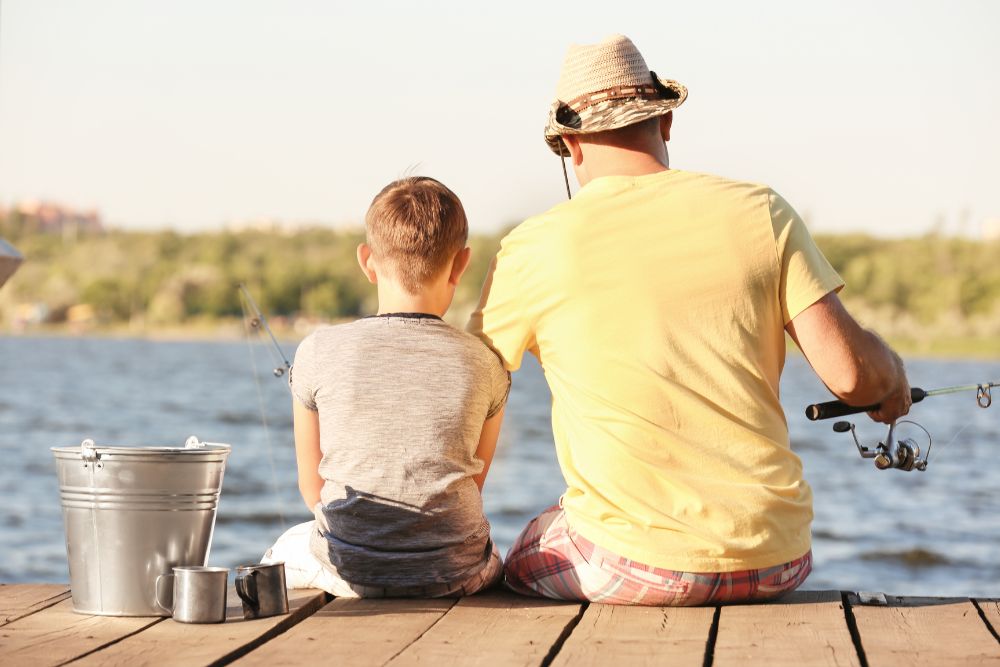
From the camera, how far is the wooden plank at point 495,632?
2131 millimetres

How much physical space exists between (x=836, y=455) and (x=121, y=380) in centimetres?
2173

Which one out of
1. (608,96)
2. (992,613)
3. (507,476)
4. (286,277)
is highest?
(608,96)

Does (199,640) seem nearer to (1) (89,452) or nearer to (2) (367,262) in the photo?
(1) (89,452)

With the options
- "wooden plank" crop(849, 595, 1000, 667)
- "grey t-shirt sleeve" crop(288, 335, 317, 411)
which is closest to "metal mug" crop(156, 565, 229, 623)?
"grey t-shirt sleeve" crop(288, 335, 317, 411)

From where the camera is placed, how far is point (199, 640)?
2.27m

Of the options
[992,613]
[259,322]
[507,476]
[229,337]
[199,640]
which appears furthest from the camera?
[229,337]

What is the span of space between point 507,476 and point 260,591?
51.8 feet

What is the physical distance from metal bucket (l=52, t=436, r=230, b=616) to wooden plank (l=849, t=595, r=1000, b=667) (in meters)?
1.22

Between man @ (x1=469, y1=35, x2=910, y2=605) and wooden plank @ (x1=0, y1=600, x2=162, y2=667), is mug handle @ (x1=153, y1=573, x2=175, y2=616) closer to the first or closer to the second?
wooden plank @ (x1=0, y1=600, x2=162, y2=667)

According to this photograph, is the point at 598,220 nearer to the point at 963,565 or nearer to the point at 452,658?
the point at 452,658

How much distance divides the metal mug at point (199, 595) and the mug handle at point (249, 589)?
4 centimetres

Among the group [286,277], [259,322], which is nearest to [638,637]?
[259,322]

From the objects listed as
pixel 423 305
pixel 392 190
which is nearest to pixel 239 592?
pixel 423 305

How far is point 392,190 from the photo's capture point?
2582 mm
